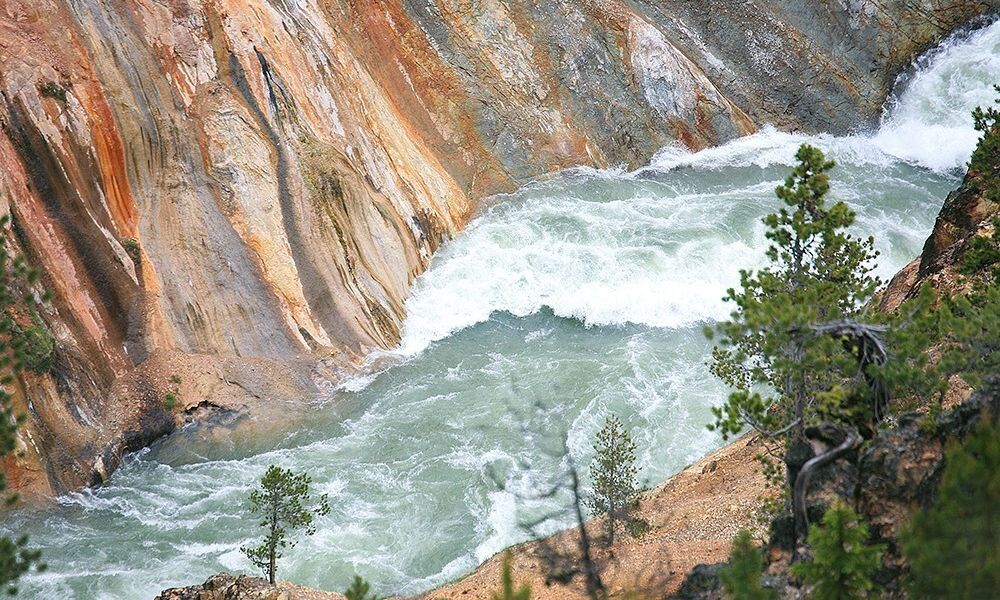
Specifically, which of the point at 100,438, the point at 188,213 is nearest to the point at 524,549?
the point at 100,438

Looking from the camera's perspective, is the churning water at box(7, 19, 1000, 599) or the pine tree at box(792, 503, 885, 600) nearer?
the pine tree at box(792, 503, 885, 600)

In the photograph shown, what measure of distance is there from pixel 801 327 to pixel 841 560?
2964mm

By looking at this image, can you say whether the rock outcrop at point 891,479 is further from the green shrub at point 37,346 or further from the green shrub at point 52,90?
the green shrub at point 52,90

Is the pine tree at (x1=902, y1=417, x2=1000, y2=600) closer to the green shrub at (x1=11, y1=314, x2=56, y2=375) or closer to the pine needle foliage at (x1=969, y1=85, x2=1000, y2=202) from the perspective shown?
the pine needle foliage at (x1=969, y1=85, x2=1000, y2=202)

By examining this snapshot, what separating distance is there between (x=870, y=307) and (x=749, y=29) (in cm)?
2786

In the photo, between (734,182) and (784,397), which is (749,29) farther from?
(784,397)

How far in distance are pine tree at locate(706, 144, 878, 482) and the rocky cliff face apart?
42.6 ft

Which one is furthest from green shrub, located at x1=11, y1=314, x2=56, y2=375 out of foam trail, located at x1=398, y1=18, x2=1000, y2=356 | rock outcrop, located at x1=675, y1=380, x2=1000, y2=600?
rock outcrop, located at x1=675, y1=380, x2=1000, y2=600

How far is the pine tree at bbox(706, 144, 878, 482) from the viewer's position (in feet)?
A: 35.0

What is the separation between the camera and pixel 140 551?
57.7 ft

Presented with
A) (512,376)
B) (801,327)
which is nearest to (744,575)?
(801,327)

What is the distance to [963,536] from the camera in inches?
283

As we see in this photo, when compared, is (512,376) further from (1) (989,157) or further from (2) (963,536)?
(2) (963,536)

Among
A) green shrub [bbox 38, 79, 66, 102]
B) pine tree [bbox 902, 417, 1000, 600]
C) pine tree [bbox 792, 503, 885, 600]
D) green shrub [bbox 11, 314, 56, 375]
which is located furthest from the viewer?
green shrub [bbox 38, 79, 66, 102]
